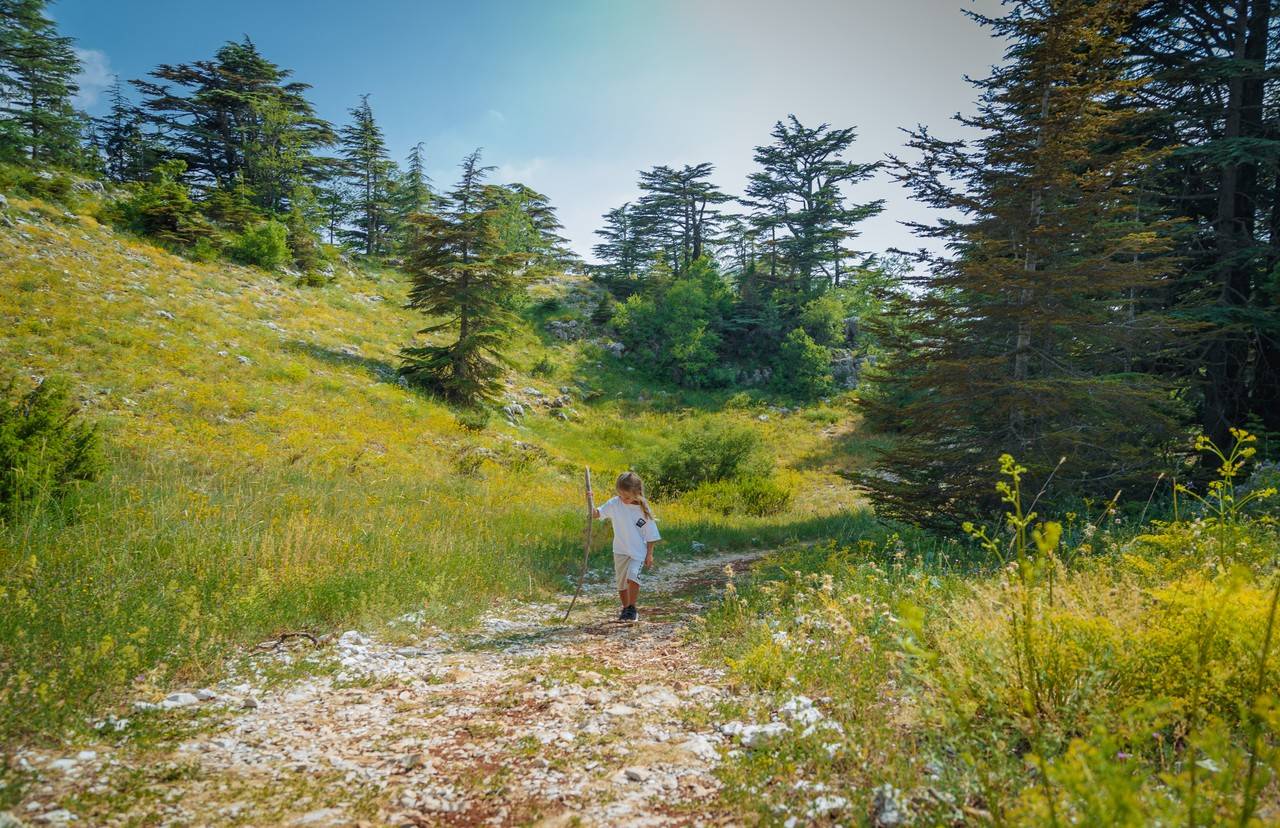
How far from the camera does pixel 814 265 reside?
4125 cm

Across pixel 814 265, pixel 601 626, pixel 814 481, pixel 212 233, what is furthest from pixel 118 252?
pixel 814 265

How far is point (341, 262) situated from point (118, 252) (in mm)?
13105

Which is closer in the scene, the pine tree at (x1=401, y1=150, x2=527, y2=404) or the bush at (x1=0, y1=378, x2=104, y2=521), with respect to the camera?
the bush at (x1=0, y1=378, x2=104, y2=521)

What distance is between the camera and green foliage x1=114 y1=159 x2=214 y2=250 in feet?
75.6

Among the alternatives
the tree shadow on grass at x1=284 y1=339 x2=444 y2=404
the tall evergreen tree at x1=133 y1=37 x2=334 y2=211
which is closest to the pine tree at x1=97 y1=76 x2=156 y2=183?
the tall evergreen tree at x1=133 y1=37 x2=334 y2=211

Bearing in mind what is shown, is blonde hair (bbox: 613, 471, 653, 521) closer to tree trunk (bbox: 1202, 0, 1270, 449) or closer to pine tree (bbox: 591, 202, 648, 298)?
tree trunk (bbox: 1202, 0, 1270, 449)

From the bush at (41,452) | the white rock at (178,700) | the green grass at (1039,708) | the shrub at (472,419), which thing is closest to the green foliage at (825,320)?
the shrub at (472,419)

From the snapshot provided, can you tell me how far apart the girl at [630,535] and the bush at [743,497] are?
961 cm

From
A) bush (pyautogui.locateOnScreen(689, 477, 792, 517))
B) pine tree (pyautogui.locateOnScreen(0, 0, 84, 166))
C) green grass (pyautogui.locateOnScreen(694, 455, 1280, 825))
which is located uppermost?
pine tree (pyautogui.locateOnScreen(0, 0, 84, 166))

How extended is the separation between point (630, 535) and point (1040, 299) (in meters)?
6.78

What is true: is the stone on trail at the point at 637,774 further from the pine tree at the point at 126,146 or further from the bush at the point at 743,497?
the pine tree at the point at 126,146

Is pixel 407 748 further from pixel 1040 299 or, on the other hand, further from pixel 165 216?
pixel 165 216

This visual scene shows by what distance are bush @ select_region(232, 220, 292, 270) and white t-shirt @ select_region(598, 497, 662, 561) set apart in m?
27.3

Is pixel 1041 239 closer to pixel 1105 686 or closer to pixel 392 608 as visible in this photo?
pixel 1105 686
